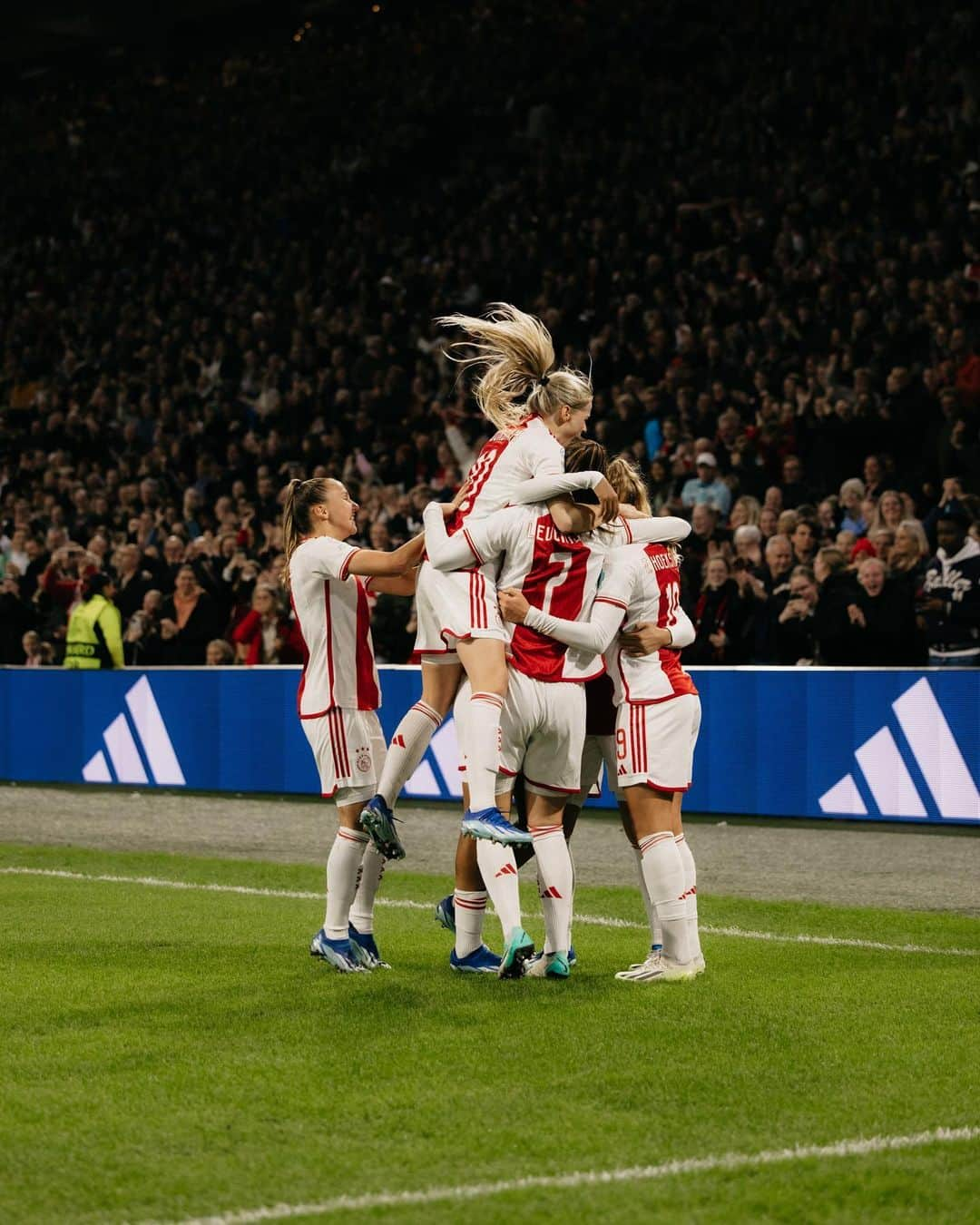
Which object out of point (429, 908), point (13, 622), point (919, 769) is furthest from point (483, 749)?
point (13, 622)

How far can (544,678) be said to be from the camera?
723 cm

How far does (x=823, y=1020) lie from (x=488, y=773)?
1.57m

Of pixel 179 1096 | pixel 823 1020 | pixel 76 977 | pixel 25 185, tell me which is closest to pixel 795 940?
pixel 823 1020

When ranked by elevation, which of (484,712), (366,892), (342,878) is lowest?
(366,892)

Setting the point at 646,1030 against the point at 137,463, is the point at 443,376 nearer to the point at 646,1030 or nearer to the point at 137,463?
the point at 137,463

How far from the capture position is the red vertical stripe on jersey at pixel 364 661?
786cm

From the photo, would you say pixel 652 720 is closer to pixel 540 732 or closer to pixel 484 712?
pixel 540 732

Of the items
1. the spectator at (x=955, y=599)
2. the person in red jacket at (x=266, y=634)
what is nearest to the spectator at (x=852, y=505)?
the spectator at (x=955, y=599)

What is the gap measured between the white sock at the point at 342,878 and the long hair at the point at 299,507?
3.87 feet

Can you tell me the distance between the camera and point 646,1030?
6281mm

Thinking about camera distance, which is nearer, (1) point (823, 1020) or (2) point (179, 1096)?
(2) point (179, 1096)

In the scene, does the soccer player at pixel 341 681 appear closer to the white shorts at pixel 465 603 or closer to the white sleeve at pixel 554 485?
the white shorts at pixel 465 603

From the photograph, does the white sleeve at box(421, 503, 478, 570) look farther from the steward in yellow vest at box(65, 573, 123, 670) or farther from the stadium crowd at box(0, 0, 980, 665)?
the steward in yellow vest at box(65, 573, 123, 670)

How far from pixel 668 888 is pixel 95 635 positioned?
11186 mm
